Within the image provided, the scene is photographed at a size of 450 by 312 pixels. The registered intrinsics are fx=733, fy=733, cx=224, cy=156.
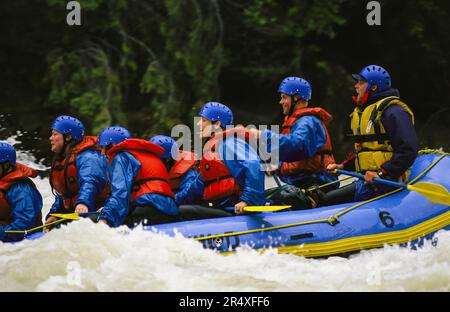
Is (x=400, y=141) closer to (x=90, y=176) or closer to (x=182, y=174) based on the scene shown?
(x=182, y=174)

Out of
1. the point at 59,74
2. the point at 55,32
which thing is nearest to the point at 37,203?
the point at 59,74

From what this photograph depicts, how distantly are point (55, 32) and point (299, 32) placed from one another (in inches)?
146

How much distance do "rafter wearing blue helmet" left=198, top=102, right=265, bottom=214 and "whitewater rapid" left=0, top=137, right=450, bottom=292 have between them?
47cm

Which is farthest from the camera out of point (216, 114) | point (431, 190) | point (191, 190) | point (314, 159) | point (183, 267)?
point (314, 159)

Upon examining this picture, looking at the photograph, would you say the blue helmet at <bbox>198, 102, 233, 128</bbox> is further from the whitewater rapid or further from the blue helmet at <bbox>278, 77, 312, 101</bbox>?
the whitewater rapid

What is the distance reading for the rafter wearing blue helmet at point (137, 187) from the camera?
550 cm

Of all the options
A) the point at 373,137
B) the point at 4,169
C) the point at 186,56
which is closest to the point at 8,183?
the point at 4,169

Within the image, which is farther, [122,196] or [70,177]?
[70,177]

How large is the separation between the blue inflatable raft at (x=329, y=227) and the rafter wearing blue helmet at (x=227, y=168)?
186 mm

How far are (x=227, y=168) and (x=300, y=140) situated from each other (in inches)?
30.5

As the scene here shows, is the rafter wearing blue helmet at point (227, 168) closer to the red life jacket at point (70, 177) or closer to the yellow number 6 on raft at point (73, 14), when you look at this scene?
the red life jacket at point (70, 177)

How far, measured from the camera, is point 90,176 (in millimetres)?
6238

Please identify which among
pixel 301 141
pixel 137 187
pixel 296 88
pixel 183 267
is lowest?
pixel 183 267

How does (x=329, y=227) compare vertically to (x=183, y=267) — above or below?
above
